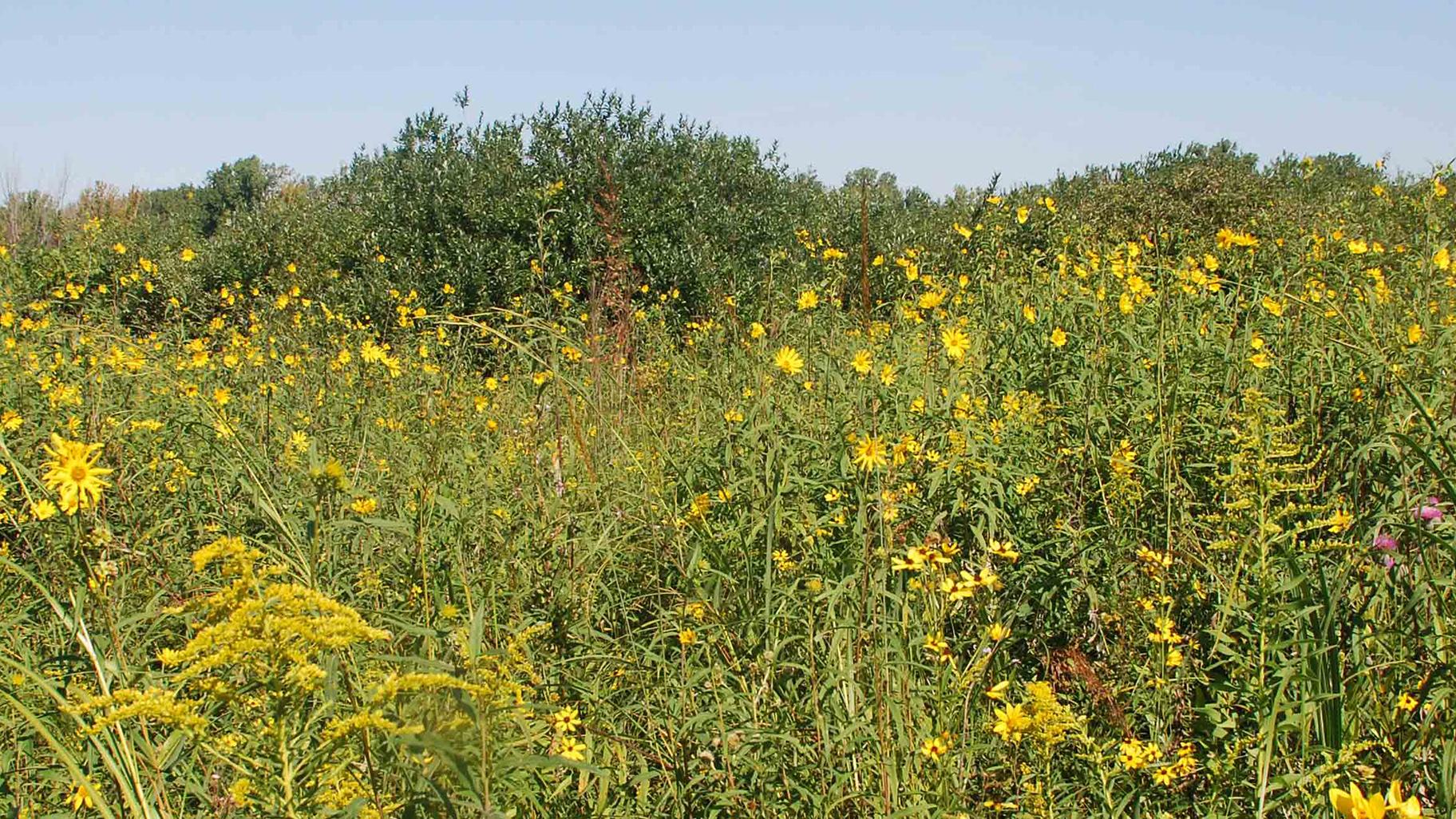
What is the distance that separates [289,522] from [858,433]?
1.46 metres

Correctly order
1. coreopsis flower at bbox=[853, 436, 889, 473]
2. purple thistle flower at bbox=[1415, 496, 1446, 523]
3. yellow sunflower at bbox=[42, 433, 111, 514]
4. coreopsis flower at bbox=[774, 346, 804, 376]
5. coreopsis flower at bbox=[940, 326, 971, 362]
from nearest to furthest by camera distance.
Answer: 1. yellow sunflower at bbox=[42, 433, 111, 514]
2. coreopsis flower at bbox=[853, 436, 889, 473]
3. purple thistle flower at bbox=[1415, 496, 1446, 523]
4. coreopsis flower at bbox=[774, 346, 804, 376]
5. coreopsis flower at bbox=[940, 326, 971, 362]

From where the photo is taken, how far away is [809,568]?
239 centimetres

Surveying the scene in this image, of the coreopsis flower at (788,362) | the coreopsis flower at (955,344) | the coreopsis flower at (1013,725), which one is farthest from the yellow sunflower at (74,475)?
the coreopsis flower at (955,344)

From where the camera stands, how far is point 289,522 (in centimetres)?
256

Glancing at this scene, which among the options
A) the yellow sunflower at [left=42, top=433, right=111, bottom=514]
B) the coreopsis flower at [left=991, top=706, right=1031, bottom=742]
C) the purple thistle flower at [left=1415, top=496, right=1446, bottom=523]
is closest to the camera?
the yellow sunflower at [left=42, top=433, right=111, bottom=514]

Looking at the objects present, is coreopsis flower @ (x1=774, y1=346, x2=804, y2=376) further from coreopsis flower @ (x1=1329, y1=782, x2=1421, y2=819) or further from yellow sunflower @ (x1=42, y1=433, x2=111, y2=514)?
coreopsis flower @ (x1=1329, y1=782, x2=1421, y2=819)

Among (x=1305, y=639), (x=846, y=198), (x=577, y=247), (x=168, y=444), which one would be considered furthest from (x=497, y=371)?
(x=846, y=198)

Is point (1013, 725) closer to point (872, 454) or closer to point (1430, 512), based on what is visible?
point (872, 454)

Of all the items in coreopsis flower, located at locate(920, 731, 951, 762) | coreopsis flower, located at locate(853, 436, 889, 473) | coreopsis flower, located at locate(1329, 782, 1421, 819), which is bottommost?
coreopsis flower, located at locate(920, 731, 951, 762)

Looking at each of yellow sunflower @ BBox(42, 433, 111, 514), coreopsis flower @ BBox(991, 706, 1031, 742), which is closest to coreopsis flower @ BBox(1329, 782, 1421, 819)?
coreopsis flower @ BBox(991, 706, 1031, 742)

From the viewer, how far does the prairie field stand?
1.55 meters

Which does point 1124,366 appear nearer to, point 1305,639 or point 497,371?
point 1305,639

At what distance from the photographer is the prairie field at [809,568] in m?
1.55

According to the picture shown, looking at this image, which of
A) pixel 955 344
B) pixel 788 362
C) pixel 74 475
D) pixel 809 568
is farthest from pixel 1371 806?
pixel 955 344
